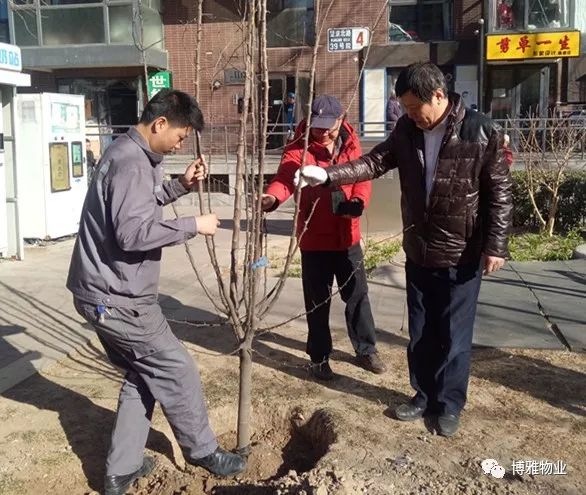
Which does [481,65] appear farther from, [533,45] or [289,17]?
[289,17]

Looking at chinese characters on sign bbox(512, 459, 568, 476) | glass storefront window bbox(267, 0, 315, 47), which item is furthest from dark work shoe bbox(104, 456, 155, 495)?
glass storefront window bbox(267, 0, 315, 47)

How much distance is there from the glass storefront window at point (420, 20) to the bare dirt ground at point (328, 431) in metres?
17.3

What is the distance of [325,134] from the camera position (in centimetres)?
416

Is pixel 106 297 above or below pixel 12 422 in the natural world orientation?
above

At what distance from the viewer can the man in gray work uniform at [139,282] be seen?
2812 millimetres

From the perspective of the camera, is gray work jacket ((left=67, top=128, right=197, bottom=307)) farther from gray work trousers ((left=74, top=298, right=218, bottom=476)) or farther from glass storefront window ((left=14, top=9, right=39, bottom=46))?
glass storefront window ((left=14, top=9, right=39, bottom=46))

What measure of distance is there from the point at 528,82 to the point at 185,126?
63.0ft

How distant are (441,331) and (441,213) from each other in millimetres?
639

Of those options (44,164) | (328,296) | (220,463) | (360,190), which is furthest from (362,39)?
(44,164)

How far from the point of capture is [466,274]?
3.52 m

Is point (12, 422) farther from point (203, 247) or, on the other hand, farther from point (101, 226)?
point (203, 247)

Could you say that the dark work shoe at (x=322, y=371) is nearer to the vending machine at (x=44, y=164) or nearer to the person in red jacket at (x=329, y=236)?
the person in red jacket at (x=329, y=236)

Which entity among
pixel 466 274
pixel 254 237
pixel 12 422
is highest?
pixel 254 237

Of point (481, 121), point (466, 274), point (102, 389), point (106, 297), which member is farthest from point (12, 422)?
point (481, 121)
